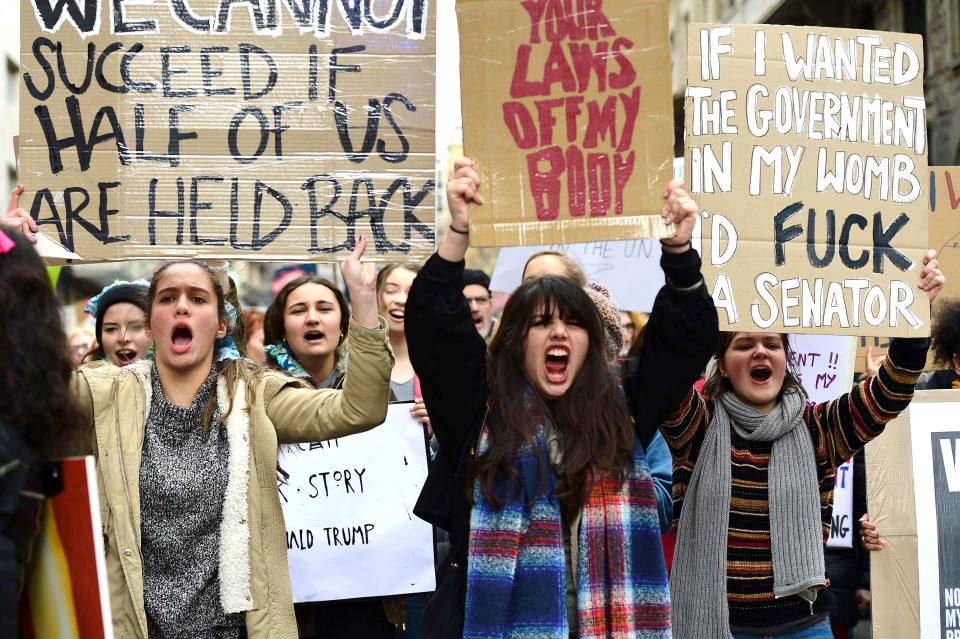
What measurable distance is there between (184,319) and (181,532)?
63cm

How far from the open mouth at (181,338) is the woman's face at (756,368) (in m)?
1.82

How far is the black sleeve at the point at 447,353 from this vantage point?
10.2ft

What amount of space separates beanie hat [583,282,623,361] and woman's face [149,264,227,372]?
1.13m

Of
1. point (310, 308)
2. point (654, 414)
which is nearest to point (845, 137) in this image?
point (654, 414)

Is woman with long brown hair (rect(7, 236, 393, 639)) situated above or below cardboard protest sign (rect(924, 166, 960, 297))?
below

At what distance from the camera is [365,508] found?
4.66 metres

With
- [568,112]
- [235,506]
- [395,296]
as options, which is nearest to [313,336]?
[395,296]

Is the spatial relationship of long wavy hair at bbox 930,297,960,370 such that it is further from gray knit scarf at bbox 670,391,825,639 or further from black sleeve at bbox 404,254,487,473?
black sleeve at bbox 404,254,487,473

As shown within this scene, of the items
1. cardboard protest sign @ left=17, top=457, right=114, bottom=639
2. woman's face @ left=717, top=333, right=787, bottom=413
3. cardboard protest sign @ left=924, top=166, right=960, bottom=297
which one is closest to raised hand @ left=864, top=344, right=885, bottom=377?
cardboard protest sign @ left=924, top=166, right=960, bottom=297

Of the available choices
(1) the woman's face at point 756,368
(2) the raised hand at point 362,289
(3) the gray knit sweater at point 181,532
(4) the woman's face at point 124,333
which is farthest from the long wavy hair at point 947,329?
(4) the woman's face at point 124,333

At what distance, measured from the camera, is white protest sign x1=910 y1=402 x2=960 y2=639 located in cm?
435

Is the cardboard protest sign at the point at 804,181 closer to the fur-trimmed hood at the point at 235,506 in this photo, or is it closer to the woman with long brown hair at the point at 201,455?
the woman with long brown hair at the point at 201,455

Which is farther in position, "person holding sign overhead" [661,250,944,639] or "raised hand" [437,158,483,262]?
"person holding sign overhead" [661,250,944,639]

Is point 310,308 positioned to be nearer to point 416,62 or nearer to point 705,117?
point 416,62
